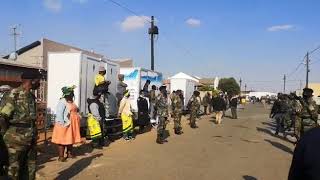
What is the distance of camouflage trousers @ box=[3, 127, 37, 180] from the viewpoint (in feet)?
24.2

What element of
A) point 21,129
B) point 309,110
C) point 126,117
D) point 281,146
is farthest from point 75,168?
point 281,146

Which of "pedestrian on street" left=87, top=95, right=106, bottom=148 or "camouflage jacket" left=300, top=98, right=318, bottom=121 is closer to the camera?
"camouflage jacket" left=300, top=98, right=318, bottom=121

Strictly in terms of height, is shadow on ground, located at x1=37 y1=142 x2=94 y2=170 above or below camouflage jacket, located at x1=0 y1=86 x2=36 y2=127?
below

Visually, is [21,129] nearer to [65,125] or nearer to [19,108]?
[19,108]

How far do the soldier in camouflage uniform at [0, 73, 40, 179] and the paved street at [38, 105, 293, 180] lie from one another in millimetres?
2650

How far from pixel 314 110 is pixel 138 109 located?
8.11m

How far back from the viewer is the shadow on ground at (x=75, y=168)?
412 inches

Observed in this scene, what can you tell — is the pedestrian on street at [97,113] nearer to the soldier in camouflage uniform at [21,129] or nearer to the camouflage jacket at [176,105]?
the camouflage jacket at [176,105]

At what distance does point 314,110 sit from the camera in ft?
44.4

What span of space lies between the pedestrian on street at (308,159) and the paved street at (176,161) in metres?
7.42

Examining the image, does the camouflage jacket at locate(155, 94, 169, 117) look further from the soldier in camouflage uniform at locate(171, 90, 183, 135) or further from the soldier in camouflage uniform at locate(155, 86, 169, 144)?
the soldier in camouflage uniform at locate(171, 90, 183, 135)

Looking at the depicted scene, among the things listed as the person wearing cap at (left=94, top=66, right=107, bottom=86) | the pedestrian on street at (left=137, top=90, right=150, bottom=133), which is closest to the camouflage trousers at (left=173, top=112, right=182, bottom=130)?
the pedestrian on street at (left=137, top=90, right=150, bottom=133)

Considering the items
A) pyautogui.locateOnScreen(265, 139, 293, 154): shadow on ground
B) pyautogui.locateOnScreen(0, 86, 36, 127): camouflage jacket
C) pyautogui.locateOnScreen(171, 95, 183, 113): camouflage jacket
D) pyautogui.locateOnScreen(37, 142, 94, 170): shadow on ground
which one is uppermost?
pyautogui.locateOnScreen(0, 86, 36, 127): camouflage jacket

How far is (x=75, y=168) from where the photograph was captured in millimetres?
11391
